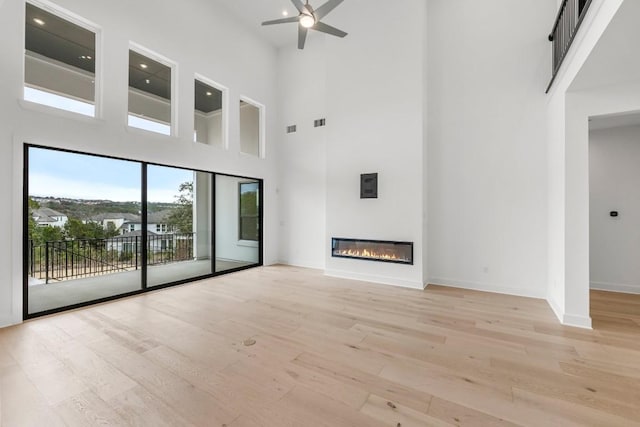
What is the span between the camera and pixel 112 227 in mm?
A: 4395

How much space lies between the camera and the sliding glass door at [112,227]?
3.67 meters

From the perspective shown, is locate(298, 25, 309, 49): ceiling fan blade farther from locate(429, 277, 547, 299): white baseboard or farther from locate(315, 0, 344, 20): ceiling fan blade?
locate(429, 277, 547, 299): white baseboard

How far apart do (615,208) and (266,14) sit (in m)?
7.73

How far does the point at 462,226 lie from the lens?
488 cm

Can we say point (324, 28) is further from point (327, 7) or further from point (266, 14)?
point (266, 14)

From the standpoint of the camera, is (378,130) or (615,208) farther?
(378,130)

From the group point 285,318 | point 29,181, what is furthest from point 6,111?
point 285,318

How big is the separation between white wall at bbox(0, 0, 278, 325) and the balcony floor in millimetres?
432

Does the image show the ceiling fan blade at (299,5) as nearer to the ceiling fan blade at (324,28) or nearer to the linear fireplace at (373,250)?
the ceiling fan blade at (324,28)

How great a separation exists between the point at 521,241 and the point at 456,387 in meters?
3.36

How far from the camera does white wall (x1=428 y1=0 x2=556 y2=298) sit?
4312 mm

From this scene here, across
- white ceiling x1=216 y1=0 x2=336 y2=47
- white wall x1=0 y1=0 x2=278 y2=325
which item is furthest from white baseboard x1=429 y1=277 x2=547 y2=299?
white ceiling x1=216 y1=0 x2=336 y2=47

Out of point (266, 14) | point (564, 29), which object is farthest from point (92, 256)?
point (564, 29)

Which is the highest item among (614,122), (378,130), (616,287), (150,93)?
(150,93)
